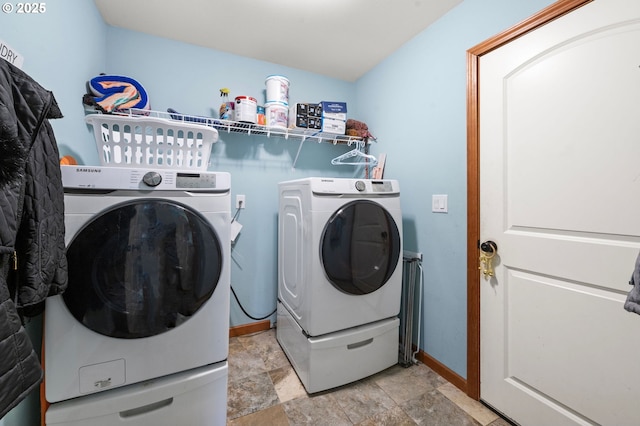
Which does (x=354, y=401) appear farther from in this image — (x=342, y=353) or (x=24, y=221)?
(x=24, y=221)

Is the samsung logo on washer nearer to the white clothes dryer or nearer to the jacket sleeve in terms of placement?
the jacket sleeve

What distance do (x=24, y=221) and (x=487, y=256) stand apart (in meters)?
1.87

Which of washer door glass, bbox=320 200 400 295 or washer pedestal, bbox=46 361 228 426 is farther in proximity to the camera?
washer door glass, bbox=320 200 400 295

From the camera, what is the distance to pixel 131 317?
1.01m

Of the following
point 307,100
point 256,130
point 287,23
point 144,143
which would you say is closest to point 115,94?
point 144,143

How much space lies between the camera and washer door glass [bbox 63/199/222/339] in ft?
3.13

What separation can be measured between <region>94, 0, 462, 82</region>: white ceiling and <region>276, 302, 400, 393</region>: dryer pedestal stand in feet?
6.61

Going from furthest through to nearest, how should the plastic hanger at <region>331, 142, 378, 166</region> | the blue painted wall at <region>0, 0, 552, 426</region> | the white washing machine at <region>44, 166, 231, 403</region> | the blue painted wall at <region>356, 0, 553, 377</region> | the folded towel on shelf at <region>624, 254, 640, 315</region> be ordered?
the plastic hanger at <region>331, 142, 378, 166</region>
the blue painted wall at <region>356, 0, 553, 377</region>
the blue painted wall at <region>0, 0, 552, 426</region>
the white washing machine at <region>44, 166, 231, 403</region>
the folded towel on shelf at <region>624, 254, 640, 315</region>

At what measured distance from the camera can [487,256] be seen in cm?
143

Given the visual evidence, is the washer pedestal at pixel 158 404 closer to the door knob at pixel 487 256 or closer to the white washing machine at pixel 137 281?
the white washing machine at pixel 137 281

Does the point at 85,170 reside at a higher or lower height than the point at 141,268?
higher

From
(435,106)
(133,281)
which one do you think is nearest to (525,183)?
(435,106)

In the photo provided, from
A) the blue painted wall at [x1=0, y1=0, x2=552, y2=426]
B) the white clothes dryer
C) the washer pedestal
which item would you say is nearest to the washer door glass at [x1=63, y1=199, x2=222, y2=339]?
the washer pedestal

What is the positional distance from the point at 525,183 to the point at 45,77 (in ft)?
7.27
